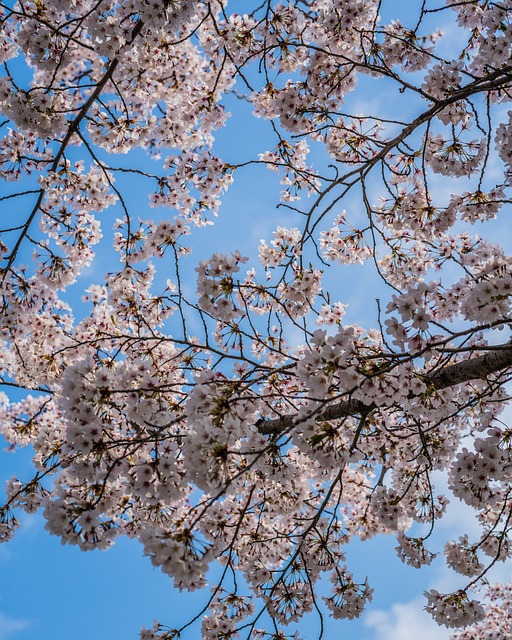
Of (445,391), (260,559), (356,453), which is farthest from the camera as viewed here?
(260,559)

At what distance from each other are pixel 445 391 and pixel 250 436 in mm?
1986

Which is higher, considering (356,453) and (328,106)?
(328,106)

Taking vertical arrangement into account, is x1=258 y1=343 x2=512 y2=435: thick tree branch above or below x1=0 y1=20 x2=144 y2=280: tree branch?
below

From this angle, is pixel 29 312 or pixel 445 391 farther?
pixel 29 312

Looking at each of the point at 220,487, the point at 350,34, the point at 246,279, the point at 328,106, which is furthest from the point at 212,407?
the point at 350,34

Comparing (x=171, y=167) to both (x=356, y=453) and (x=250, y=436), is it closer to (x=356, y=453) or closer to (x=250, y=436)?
(x=250, y=436)

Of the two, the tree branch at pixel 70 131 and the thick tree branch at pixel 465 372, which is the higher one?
the tree branch at pixel 70 131

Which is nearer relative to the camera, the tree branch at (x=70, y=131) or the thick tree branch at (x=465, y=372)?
the thick tree branch at (x=465, y=372)

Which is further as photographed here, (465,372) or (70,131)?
(70,131)

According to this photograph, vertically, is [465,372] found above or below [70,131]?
below

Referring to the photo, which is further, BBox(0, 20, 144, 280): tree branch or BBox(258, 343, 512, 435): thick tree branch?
BBox(0, 20, 144, 280): tree branch

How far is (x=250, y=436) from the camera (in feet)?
13.1

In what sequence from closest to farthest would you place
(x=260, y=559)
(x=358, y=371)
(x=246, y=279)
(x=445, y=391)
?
(x=358, y=371) → (x=445, y=391) → (x=260, y=559) → (x=246, y=279)

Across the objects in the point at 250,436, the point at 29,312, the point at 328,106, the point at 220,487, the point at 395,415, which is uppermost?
the point at 328,106
